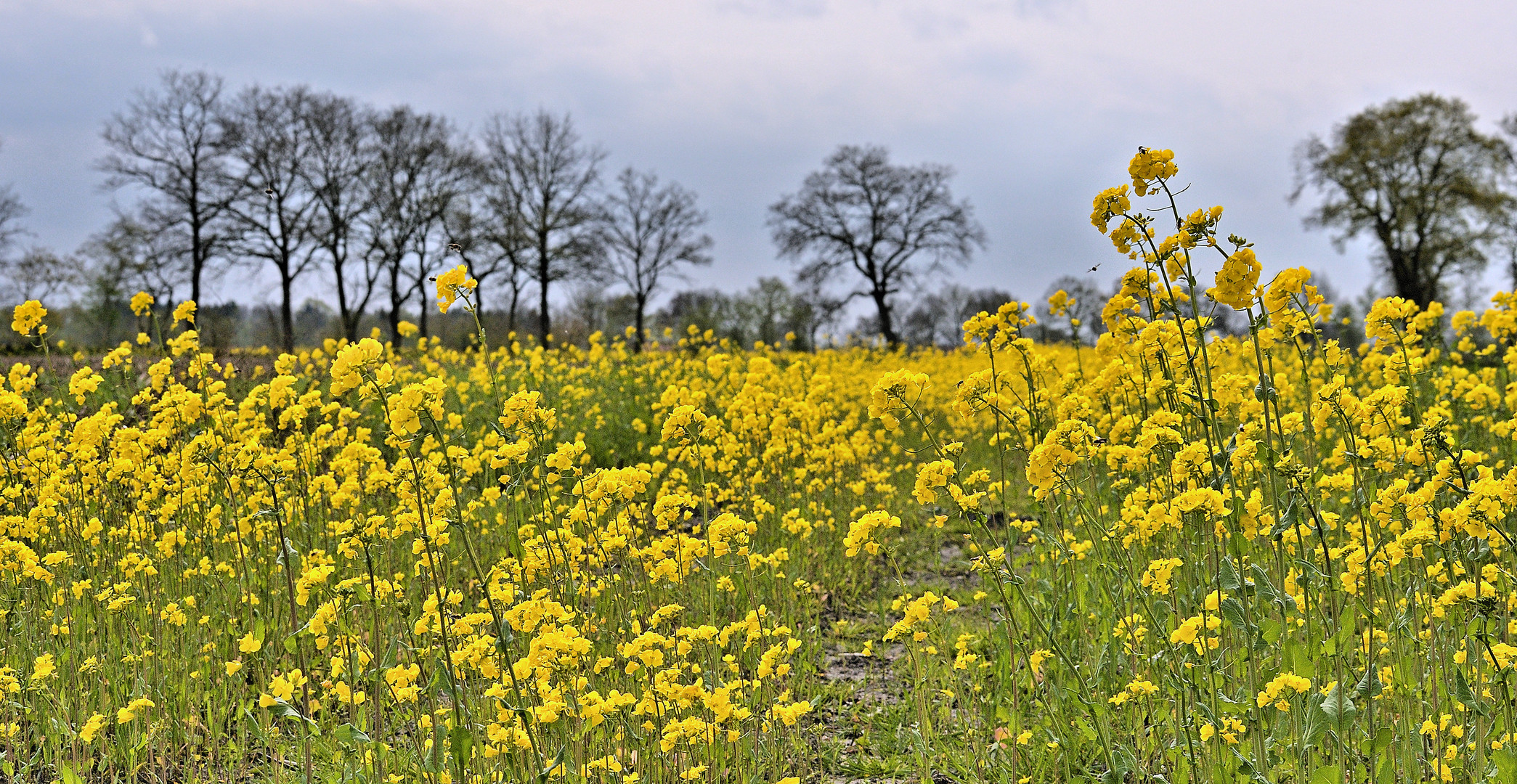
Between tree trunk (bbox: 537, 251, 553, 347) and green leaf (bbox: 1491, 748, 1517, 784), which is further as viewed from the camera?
tree trunk (bbox: 537, 251, 553, 347)

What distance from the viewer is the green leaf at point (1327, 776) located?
7.23 feet

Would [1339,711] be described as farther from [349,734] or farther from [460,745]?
[349,734]

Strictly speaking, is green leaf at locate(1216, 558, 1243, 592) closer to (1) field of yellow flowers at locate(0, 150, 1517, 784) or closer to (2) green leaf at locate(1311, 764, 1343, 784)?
(1) field of yellow flowers at locate(0, 150, 1517, 784)

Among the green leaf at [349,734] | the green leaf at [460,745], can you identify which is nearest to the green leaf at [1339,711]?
the green leaf at [460,745]

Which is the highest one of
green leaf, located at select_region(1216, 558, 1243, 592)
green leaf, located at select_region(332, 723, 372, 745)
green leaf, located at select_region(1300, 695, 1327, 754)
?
green leaf, located at select_region(1216, 558, 1243, 592)

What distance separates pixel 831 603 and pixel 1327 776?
142 inches

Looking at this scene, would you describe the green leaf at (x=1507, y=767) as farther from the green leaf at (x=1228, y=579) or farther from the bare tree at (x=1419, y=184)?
the bare tree at (x=1419, y=184)

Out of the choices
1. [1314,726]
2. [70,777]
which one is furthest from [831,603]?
[70,777]

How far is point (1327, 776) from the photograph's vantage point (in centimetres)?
221

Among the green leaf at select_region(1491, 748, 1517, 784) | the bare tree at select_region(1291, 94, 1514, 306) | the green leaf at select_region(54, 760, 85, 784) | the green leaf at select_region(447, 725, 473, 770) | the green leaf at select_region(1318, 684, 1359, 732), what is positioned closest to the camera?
the green leaf at select_region(1318, 684, 1359, 732)

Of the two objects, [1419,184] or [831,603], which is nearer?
[831,603]

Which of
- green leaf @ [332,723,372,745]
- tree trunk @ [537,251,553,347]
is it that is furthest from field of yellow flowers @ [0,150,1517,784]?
tree trunk @ [537,251,553,347]

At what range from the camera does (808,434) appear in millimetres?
7363

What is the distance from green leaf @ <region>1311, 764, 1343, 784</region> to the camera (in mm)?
2205
